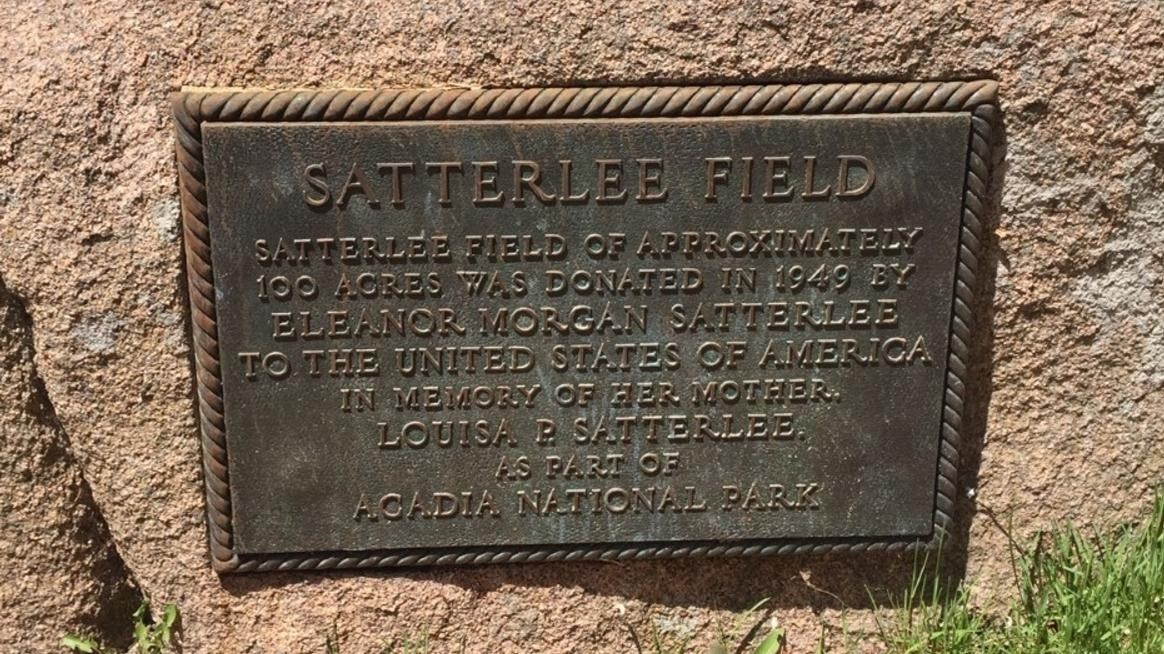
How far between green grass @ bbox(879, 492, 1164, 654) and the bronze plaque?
0.18 metres

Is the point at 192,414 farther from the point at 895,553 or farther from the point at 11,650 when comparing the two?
the point at 895,553

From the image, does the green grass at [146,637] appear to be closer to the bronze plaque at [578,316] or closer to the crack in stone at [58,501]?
the crack in stone at [58,501]

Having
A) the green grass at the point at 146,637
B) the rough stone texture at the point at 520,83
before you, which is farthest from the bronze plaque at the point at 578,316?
the green grass at the point at 146,637

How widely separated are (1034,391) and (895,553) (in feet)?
1.41

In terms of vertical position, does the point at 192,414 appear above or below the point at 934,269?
below

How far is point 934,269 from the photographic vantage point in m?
2.18

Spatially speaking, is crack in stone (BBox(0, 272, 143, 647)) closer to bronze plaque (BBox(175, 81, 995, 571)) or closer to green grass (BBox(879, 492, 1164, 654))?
bronze plaque (BBox(175, 81, 995, 571))

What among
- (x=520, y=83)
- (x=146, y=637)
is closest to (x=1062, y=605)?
(x=520, y=83)

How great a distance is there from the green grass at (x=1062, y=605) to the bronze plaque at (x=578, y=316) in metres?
0.18

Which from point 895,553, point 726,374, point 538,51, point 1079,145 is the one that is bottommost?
point 895,553

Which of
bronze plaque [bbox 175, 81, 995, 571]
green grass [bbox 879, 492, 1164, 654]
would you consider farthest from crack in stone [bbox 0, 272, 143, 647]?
green grass [bbox 879, 492, 1164, 654]

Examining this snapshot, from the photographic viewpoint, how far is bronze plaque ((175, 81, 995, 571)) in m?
2.08

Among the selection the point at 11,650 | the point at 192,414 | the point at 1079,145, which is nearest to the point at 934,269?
the point at 1079,145

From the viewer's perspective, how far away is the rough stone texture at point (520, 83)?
204 cm
